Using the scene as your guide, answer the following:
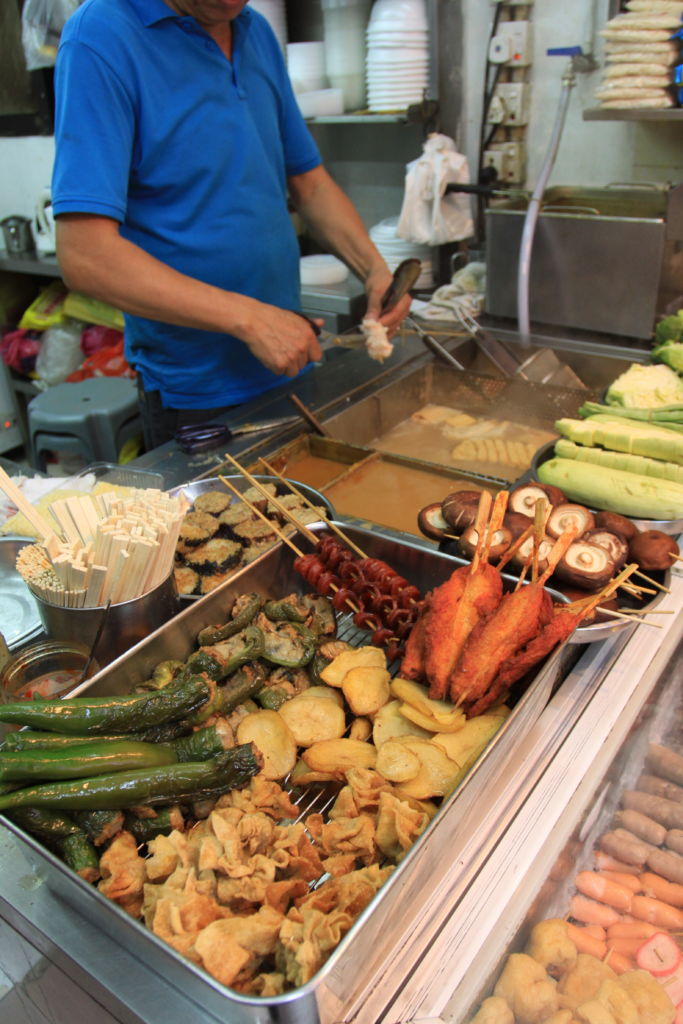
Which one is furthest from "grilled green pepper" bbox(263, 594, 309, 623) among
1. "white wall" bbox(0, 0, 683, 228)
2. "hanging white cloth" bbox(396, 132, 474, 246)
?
"white wall" bbox(0, 0, 683, 228)

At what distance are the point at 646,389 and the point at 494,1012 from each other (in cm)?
192

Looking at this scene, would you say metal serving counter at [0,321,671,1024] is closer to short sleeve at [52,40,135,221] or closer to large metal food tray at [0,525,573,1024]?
large metal food tray at [0,525,573,1024]

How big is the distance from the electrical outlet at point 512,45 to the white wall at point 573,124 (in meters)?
0.07

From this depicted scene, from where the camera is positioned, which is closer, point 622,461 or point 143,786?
point 143,786

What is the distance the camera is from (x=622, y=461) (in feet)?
6.55

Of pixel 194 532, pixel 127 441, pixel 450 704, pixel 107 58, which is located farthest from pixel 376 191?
pixel 450 704

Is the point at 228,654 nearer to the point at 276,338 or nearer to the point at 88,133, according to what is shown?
the point at 276,338

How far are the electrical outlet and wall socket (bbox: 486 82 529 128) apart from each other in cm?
11

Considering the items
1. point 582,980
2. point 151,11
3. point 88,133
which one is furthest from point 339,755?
point 151,11

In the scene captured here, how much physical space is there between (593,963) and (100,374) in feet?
17.3

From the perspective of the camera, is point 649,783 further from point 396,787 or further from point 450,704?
point 396,787

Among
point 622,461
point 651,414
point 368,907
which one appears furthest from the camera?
point 651,414

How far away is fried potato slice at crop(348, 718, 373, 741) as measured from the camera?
1.38 meters

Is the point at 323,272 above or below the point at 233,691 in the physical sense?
above
